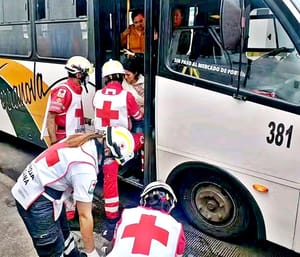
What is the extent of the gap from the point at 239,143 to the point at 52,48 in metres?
2.66

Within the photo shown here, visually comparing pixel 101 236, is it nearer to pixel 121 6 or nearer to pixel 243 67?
pixel 243 67

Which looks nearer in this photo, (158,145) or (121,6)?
(158,145)

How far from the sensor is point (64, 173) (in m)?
2.38

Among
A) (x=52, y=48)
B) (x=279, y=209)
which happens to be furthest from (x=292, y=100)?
(x=52, y=48)

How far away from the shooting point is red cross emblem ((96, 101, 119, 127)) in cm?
365

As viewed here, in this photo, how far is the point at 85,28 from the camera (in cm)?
405

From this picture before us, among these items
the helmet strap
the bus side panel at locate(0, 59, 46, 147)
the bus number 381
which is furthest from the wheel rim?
the bus side panel at locate(0, 59, 46, 147)

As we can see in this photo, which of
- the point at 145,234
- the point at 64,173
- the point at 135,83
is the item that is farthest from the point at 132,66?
the point at 145,234

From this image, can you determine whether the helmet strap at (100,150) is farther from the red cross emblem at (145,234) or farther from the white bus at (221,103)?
the white bus at (221,103)

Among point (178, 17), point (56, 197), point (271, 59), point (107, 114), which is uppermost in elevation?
point (178, 17)

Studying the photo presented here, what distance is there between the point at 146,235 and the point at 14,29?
422 centimetres

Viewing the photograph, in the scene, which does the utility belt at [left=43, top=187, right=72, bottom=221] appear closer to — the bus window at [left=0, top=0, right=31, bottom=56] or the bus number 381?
the bus number 381

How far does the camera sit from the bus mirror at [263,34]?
267 cm

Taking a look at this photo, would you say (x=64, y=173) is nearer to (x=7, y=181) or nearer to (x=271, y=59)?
(x=271, y=59)
